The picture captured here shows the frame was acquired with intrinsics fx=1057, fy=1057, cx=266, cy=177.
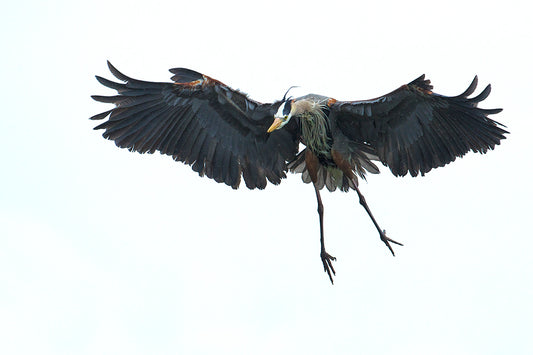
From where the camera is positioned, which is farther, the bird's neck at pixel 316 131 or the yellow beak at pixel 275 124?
the bird's neck at pixel 316 131

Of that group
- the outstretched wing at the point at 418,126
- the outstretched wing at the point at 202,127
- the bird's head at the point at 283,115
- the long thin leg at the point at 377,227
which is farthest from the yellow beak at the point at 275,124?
the long thin leg at the point at 377,227

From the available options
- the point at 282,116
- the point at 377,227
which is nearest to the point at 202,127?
the point at 282,116

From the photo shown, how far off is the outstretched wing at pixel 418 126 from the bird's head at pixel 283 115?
711mm

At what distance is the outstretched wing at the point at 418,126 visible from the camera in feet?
48.5

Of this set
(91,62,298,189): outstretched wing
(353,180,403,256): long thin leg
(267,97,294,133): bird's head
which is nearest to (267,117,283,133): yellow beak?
(267,97,294,133): bird's head

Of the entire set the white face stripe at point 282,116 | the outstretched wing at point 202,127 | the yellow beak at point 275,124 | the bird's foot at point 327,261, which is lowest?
the bird's foot at point 327,261

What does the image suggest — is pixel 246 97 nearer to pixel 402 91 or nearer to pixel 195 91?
pixel 195 91

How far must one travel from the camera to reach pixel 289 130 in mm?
16125

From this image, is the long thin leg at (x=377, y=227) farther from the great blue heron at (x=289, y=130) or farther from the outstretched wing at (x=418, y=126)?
the outstretched wing at (x=418, y=126)

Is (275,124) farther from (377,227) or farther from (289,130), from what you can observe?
(377,227)

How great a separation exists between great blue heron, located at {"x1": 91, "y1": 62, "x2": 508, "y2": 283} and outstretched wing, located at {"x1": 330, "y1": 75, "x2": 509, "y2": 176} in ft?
0.05

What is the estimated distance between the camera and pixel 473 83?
14.5 metres

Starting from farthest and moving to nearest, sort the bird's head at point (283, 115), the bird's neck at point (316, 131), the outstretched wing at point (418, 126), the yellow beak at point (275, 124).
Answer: the bird's neck at point (316, 131), the bird's head at point (283, 115), the yellow beak at point (275, 124), the outstretched wing at point (418, 126)

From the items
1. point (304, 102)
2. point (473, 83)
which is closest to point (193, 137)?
point (304, 102)
